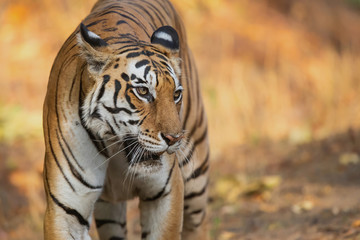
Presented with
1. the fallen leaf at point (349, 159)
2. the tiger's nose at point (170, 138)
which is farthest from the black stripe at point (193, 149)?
the fallen leaf at point (349, 159)

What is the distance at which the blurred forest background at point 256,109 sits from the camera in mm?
6359

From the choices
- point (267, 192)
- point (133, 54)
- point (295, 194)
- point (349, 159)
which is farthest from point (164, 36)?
point (349, 159)

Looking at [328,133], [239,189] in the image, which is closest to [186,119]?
[239,189]

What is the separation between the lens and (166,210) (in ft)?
12.1

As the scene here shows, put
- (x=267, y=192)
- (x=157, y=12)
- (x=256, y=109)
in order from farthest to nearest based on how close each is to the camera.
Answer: (x=256, y=109), (x=267, y=192), (x=157, y=12)

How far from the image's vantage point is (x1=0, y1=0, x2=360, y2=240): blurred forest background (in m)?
6.36

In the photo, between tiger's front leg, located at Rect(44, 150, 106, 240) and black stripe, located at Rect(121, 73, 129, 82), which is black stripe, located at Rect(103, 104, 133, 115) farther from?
tiger's front leg, located at Rect(44, 150, 106, 240)

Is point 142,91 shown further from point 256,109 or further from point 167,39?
point 256,109

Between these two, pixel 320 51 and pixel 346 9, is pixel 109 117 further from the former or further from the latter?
pixel 346 9

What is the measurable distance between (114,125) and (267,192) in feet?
13.0

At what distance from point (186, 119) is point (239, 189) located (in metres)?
2.94

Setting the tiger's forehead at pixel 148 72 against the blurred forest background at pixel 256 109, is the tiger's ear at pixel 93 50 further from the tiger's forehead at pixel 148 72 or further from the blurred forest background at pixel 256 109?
the blurred forest background at pixel 256 109

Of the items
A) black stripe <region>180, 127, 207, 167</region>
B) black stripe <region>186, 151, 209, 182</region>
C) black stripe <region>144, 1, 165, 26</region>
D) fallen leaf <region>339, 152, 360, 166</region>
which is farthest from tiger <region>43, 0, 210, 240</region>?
fallen leaf <region>339, 152, 360, 166</region>

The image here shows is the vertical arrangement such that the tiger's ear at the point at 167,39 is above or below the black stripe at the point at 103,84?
above
